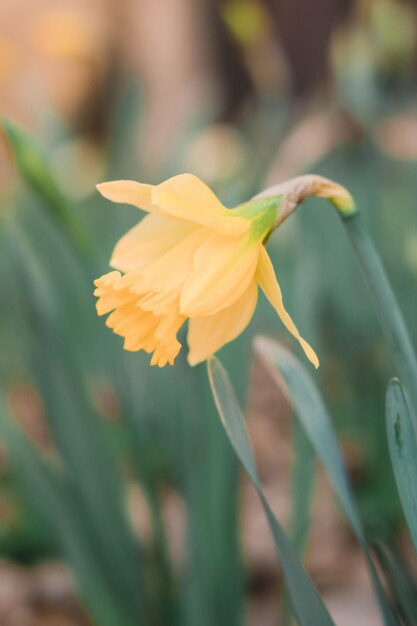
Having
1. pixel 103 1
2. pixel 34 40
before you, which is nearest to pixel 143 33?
pixel 103 1

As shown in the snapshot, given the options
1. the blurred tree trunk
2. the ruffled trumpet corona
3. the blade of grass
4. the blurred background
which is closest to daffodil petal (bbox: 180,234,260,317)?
the ruffled trumpet corona

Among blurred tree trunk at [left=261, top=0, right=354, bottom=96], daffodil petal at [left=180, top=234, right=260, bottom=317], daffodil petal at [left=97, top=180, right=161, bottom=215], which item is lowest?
daffodil petal at [left=180, top=234, right=260, bottom=317]

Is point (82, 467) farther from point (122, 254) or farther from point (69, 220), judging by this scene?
point (122, 254)

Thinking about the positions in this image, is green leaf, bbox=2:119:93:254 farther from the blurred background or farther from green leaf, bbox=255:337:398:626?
green leaf, bbox=255:337:398:626

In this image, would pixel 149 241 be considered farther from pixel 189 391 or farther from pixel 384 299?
pixel 189 391

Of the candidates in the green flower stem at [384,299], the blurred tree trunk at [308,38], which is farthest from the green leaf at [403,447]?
the blurred tree trunk at [308,38]

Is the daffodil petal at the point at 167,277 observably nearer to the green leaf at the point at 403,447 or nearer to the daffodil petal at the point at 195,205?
the daffodil petal at the point at 195,205

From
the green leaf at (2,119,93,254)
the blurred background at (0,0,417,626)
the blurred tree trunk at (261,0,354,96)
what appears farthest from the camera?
the blurred tree trunk at (261,0,354,96)
